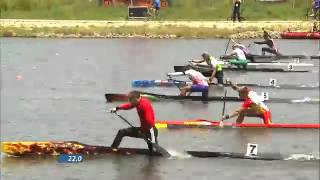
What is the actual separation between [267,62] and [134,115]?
44.7ft

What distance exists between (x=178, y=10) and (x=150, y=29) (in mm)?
6099

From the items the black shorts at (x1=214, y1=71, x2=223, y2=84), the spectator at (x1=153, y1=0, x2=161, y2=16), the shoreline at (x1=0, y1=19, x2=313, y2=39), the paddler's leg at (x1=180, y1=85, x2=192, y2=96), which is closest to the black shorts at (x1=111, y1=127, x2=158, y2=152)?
the paddler's leg at (x1=180, y1=85, x2=192, y2=96)

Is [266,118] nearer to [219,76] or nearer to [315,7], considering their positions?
[219,76]

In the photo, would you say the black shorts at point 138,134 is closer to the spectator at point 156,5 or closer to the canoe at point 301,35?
the canoe at point 301,35

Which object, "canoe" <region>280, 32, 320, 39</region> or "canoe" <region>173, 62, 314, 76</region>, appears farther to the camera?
"canoe" <region>280, 32, 320, 39</region>

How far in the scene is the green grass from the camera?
201 ft

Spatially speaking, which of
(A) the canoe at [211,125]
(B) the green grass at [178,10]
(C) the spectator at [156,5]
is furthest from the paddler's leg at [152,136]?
(B) the green grass at [178,10]

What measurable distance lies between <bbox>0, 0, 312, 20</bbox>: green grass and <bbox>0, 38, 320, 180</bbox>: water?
32.4 feet

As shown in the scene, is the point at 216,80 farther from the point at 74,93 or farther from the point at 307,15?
the point at 307,15

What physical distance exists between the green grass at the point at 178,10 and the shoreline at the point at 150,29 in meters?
2.73

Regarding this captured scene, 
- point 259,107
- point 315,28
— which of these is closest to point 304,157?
point 259,107

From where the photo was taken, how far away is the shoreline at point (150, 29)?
55.1 metres

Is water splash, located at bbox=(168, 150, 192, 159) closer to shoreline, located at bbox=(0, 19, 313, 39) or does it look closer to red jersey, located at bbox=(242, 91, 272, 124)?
red jersey, located at bbox=(242, 91, 272, 124)

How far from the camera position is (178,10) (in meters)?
61.8
